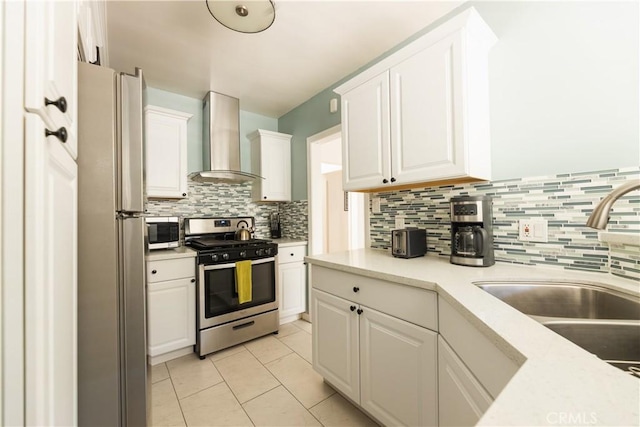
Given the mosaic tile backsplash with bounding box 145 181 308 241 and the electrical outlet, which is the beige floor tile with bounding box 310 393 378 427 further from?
the mosaic tile backsplash with bounding box 145 181 308 241

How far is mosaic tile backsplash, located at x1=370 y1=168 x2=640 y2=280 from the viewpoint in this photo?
42.1 inches

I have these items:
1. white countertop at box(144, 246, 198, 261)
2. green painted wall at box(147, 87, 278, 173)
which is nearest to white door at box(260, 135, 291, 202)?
green painted wall at box(147, 87, 278, 173)

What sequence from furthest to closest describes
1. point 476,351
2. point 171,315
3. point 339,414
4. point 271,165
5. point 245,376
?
point 271,165 → point 171,315 → point 245,376 → point 339,414 → point 476,351

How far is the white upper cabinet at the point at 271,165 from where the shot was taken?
3.06 meters

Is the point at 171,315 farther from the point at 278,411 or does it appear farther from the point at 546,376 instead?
the point at 546,376

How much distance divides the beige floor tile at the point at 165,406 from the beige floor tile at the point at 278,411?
41cm

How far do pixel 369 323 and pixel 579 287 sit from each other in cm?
91

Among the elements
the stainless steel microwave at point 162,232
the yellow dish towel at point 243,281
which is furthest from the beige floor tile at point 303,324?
the stainless steel microwave at point 162,232

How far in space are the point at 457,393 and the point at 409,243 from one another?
84 cm

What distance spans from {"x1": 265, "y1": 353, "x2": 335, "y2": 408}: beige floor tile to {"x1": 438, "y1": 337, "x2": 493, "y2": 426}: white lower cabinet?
0.90 meters

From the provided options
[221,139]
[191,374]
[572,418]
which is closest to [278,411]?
[191,374]

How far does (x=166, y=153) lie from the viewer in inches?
97.3

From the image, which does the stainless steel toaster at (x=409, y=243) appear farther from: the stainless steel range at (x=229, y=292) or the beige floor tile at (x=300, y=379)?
the stainless steel range at (x=229, y=292)

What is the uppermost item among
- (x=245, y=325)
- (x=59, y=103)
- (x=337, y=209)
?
(x=59, y=103)
